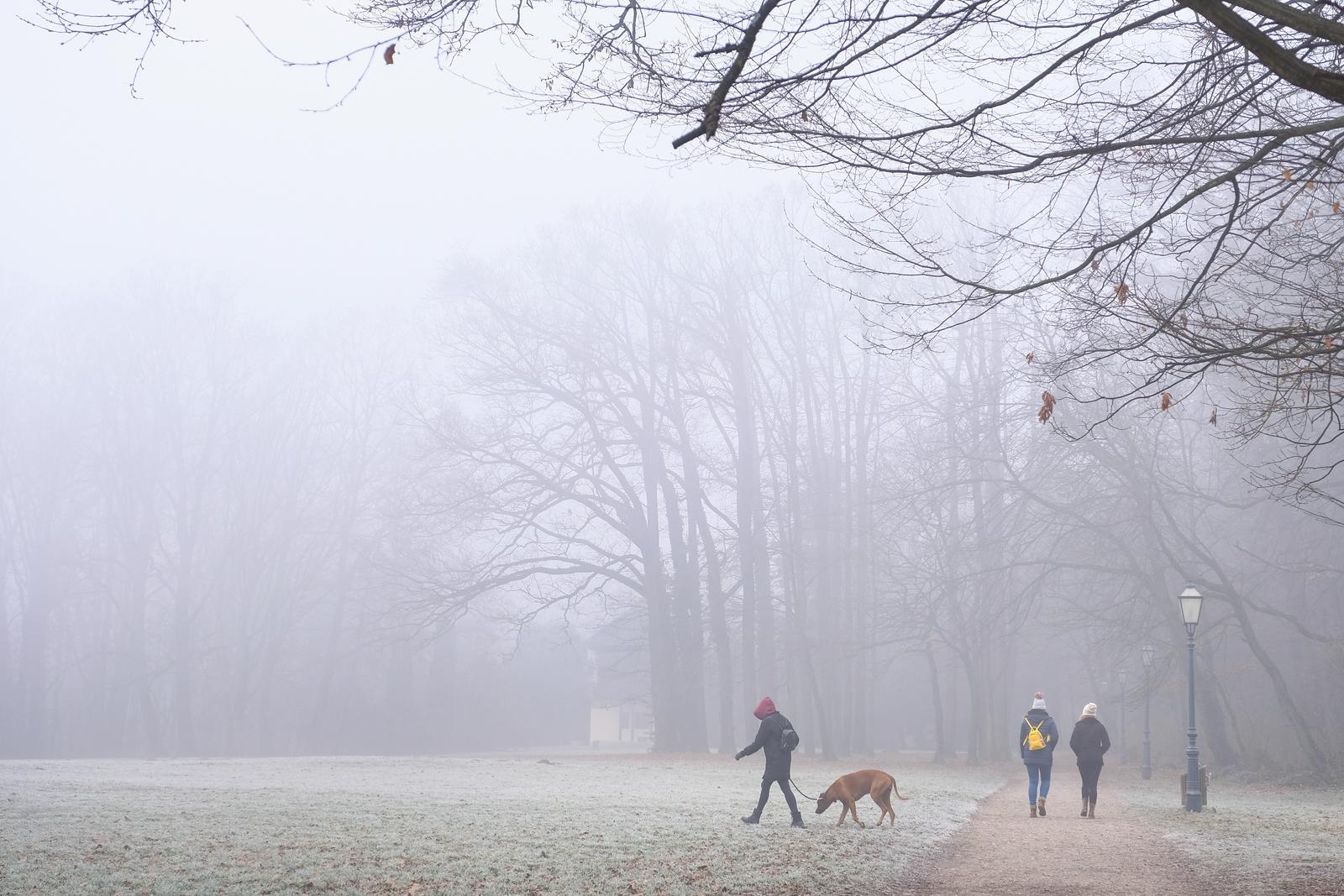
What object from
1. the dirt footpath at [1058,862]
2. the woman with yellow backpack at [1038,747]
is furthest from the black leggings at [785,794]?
the woman with yellow backpack at [1038,747]

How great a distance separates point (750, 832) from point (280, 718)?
48958mm

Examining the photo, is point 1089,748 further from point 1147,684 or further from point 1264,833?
point 1147,684

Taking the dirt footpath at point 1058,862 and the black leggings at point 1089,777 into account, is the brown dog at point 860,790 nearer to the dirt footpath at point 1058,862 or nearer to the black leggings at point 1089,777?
the dirt footpath at point 1058,862

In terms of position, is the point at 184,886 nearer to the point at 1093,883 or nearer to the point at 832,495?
the point at 1093,883

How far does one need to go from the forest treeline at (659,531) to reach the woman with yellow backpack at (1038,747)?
14.5 feet

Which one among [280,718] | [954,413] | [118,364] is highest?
[118,364]

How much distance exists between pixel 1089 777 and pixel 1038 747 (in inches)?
35.7

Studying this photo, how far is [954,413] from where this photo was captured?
33531mm

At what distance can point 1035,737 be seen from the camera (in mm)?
17375

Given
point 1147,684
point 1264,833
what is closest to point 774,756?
point 1264,833

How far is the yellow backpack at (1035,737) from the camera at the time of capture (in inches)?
683

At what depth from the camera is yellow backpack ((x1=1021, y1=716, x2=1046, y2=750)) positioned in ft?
57.0

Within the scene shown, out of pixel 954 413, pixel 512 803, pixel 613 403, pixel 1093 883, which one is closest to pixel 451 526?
pixel 613 403

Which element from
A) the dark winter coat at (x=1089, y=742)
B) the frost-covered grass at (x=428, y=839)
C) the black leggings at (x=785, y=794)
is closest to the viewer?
the frost-covered grass at (x=428, y=839)
